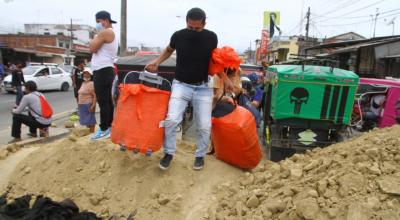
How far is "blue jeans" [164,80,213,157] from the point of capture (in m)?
3.84

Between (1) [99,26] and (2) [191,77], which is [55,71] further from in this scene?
(2) [191,77]

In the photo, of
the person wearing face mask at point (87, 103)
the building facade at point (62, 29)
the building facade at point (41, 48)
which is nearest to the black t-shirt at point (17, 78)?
the person wearing face mask at point (87, 103)

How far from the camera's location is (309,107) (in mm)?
5668

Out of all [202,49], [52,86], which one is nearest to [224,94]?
[202,49]

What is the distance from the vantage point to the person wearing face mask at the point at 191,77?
3848 millimetres

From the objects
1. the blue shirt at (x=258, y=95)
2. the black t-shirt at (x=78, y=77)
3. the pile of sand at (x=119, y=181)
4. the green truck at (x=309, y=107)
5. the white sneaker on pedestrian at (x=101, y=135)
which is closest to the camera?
the pile of sand at (x=119, y=181)

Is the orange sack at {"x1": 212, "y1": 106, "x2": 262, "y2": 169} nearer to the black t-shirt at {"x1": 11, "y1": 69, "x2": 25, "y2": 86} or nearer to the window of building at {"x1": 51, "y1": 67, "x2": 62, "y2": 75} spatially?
the black t-shirt at {"x1": 11, "y1": 69, "x2": 25, "y2": 86}

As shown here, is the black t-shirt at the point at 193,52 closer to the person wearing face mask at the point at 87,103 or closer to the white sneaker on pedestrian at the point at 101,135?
the white sneaker on pedestrian at the point at 101,135

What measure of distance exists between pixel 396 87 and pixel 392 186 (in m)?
5.23

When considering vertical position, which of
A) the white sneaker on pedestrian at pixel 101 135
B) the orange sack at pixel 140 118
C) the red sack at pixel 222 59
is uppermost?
the red sack at pixel 222 59

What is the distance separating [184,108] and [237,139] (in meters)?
0.74

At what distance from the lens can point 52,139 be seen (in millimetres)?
7398

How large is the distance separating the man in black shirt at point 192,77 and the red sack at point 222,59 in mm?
58

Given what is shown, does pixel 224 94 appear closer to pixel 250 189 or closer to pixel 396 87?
pixel 250 189
